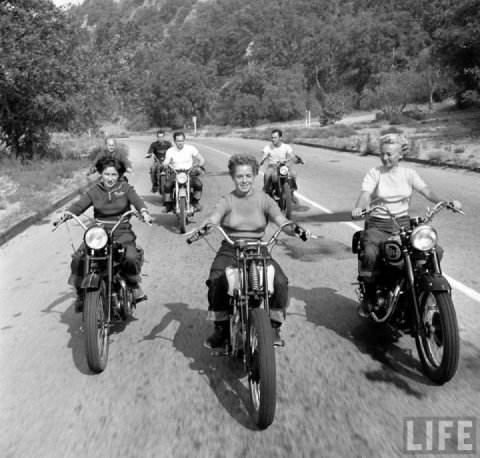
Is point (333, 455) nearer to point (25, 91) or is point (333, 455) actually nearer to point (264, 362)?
point (264, 362)

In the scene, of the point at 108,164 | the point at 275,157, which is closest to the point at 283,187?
the point at 275,157

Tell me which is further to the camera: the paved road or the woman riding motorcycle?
the woman riding motorcycle

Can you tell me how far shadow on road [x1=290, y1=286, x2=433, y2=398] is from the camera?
3.85 m

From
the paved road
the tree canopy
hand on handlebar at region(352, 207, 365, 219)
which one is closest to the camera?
the paved road

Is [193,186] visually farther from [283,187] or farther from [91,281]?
[91,281]

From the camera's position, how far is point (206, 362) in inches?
166

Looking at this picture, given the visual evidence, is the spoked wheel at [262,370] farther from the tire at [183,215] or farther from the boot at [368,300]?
the tire at [183,215]

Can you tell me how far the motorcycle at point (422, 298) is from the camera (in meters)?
3.57

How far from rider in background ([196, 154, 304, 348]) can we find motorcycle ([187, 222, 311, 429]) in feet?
0.42

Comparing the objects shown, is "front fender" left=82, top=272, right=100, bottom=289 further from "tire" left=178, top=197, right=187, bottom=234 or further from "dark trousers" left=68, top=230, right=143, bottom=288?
"tire" left=178, top=197, right=187, bottom=234

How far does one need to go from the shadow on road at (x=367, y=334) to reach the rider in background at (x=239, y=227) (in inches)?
35.9

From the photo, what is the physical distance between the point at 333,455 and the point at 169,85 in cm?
9264

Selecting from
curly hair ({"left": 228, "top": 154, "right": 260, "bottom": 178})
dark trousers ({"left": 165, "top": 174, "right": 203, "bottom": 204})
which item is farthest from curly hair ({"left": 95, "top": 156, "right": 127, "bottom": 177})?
dark trousers ({"left": 165, "top": 174, "right": 203, "bottom": 204})

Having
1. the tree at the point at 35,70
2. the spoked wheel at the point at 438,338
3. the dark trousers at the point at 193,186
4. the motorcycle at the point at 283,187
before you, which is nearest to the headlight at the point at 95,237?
the spoked wheel at the point at 438,338
